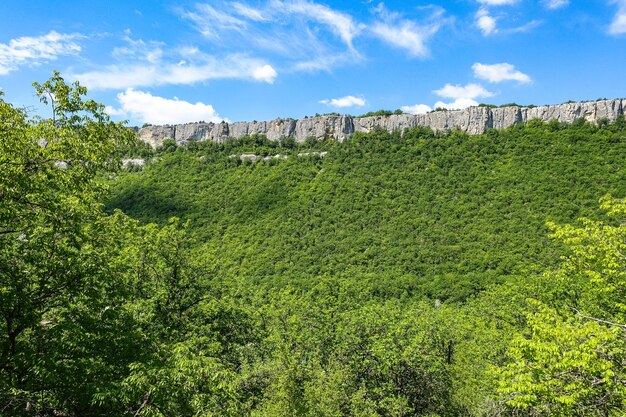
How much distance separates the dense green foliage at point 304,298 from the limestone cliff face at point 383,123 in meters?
9.76

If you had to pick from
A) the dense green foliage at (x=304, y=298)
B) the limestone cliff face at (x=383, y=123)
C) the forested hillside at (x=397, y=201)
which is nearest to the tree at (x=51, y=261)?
the dense green foliage at (x=304, y=298)

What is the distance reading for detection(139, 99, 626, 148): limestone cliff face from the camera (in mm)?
66188

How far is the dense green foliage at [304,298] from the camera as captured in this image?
24.6 feet

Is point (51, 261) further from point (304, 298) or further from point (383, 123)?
point (383, 123)

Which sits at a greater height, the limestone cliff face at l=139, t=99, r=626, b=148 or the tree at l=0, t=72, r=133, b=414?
the limestone cliff face at l=139, t=99, r=626, b=148

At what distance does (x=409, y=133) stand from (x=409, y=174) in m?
15.8

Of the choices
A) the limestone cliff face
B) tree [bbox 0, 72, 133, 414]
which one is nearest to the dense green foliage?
tree [bbox 0, 72, 133, 414]

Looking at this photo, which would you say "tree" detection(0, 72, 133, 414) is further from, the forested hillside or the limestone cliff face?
the limestone cliff face

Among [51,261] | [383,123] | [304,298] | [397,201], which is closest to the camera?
[51,261]

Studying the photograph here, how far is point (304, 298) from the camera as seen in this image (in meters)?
26.3

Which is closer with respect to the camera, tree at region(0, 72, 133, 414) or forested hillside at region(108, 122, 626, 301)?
tree at region(0, 72, 133, 414)

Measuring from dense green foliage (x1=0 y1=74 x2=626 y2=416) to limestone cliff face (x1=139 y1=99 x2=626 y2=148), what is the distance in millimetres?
9764

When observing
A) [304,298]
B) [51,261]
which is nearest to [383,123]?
[304,298]

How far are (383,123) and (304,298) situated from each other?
61484 millimetres
